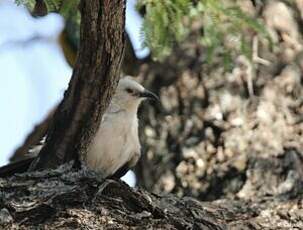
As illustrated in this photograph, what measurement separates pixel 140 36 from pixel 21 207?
1.45 m

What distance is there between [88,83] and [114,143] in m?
1.61

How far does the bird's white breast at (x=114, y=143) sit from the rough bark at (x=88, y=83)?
3.21 feet

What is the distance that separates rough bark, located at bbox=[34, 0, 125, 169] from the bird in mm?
906

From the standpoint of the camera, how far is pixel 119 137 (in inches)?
238

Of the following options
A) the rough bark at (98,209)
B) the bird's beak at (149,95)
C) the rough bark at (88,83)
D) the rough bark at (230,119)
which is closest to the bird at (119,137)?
the bird's beak at (149,95)

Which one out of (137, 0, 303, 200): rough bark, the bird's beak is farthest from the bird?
(137, 0, 303, 200): rough bark

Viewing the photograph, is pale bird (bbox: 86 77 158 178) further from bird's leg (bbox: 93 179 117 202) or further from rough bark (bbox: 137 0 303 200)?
bird's leg (bbox: 93 179 117 202)

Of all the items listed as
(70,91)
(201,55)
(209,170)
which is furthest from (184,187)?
(70,91)

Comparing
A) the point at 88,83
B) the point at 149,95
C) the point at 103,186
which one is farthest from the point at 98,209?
the point at 149,95

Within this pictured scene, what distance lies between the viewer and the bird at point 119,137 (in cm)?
580

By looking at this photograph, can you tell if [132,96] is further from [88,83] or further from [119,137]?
[88,83]

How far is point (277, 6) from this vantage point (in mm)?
6367

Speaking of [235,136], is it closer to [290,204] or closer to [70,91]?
[290,204]

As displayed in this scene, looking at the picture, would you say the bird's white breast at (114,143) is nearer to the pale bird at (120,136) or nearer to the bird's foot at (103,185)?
the pale bird at (120,136)
